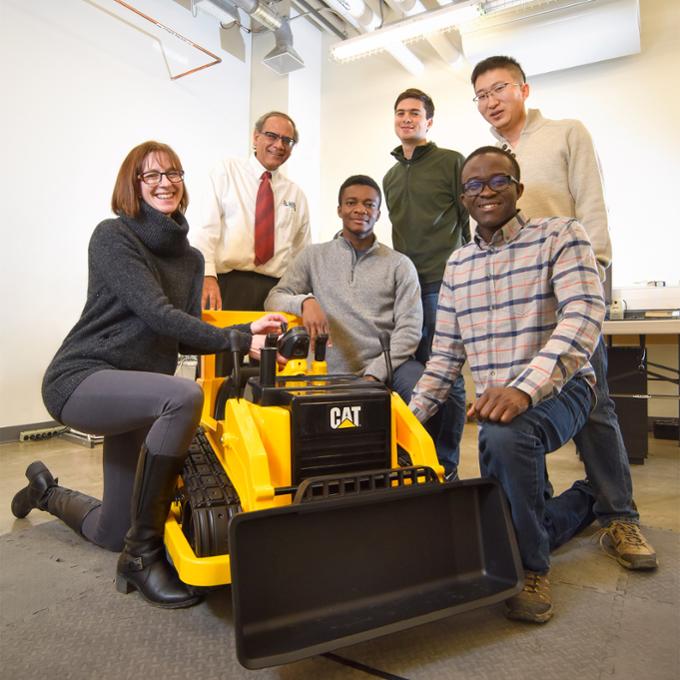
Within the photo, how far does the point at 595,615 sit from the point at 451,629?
40 cm

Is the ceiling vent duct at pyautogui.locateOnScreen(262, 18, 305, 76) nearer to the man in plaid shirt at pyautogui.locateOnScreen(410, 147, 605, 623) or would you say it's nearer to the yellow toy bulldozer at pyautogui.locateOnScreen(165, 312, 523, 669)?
the man in plaid shirt at pyautogui.locateOnScreen(410, 147, 605, 623)

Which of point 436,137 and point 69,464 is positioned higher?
point 436,137

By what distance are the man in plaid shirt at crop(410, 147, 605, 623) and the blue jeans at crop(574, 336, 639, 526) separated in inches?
7.9

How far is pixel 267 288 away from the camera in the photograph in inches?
100

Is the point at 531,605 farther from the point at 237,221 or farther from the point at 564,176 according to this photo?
the point at 237,221

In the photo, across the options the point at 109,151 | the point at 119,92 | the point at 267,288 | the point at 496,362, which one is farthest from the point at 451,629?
the point at 119,92

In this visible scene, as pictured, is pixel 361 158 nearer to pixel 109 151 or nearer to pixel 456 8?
pixel 456 8

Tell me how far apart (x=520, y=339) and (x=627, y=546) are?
2.56 feet

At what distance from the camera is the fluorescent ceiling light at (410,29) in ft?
12.7

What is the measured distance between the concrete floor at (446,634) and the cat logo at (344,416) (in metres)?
0.50

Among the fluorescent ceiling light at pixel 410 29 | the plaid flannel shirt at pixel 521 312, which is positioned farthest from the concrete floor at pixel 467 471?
the fluorescent ceiling light at pixel 410 29

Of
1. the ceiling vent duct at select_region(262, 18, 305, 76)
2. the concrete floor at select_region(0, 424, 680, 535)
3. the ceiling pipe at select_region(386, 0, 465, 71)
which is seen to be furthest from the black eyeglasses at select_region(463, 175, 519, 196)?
the ceiling vent duct at select_region(262, 18, 305, 76)

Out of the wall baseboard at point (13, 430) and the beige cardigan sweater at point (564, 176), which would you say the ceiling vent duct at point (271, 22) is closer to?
the beige cardigan sweater at point (564, 176)

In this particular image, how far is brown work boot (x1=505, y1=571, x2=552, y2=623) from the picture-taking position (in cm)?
130
